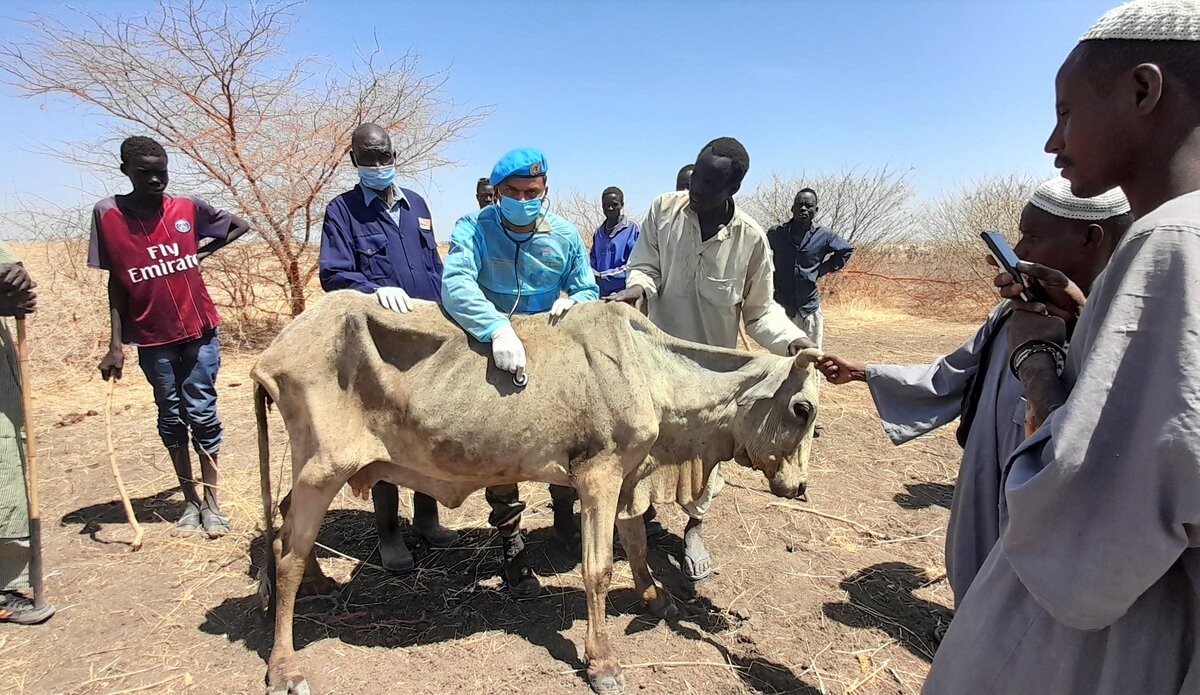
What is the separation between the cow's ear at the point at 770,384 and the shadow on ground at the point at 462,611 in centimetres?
148

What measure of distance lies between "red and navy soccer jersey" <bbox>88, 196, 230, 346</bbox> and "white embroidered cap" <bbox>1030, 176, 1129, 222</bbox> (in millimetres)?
5519

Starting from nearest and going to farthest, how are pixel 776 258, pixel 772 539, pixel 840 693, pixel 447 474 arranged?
1. pixel 840 693
2. pixel 447 474
3. pixel 772 539
4. pixel 776 258

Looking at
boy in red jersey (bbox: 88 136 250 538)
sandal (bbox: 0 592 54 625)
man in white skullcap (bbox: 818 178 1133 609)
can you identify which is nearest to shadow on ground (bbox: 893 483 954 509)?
man in white skullcap (bbox: 818 178 1133 609)

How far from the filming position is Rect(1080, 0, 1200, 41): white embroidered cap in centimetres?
114

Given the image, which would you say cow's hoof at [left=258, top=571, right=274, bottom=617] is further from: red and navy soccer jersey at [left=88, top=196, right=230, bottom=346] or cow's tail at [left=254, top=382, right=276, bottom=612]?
red and navy soccer jersey at [left=88, top=196, right=230, bottom=346]

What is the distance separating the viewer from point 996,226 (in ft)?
64.3

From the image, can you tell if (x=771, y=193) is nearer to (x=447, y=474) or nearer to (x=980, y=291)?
(x=980, y=291)

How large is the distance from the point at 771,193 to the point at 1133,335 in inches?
962

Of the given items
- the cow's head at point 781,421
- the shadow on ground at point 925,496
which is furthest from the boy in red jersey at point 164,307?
the shadow on ground at point 925,496

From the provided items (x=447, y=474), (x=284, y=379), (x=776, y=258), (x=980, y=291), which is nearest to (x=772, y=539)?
(x=447, y=474)

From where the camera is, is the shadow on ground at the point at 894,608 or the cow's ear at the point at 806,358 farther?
the shadow on ground at the point at 894,608

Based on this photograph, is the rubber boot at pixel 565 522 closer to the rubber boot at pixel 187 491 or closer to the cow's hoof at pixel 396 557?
the cow's hoof at pixel 396 557

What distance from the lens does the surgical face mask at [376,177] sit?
14.2 feet

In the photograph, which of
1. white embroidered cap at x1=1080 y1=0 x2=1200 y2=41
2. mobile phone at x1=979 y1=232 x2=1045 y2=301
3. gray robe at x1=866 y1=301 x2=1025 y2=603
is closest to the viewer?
white embroidered cap at x1=1080 y1=0 x2=1200 y2=41
